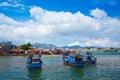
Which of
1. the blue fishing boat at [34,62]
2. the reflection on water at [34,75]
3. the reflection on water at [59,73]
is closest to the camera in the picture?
the reflection on water at [34,75]

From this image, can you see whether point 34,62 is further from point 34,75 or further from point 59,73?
point 34,75

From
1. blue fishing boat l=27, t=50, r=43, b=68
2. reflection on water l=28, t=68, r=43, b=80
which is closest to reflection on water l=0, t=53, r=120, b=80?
reflection on water l=28, t=68, r=43, b=80

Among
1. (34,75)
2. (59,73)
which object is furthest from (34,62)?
(34,75)

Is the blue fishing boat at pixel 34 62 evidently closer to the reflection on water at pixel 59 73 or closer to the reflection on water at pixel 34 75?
the reflection on water at pixel 59 73

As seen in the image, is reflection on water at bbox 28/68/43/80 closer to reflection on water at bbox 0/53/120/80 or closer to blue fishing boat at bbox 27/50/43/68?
reflection on water at bbox 0/53/120/80

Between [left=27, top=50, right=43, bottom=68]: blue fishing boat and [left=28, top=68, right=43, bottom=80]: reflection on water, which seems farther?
[left=27, top=50, right=43, bottom=68]: blue fishing boat

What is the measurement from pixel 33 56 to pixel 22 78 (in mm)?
20525

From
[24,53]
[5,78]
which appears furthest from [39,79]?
[24,53]

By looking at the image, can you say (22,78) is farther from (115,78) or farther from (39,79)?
(115,78)

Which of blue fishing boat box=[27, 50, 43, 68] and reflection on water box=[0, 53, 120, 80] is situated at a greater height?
blue fishing boat box=[27, 50, 43, 68]

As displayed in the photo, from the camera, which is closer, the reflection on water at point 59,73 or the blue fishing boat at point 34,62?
the reflection on water at point 59,73

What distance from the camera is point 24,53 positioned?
163 meters

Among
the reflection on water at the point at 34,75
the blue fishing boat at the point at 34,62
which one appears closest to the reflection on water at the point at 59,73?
the reflection on water at the point at 34,75

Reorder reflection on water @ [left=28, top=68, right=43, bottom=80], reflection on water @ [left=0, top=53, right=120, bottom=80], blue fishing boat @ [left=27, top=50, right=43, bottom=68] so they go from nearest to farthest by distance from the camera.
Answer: reflection on water @ [left=28, top=68, right=43, bottom=80] < reflection on water @ [left=0, top=53, right=120, bottom=80] < blue fishing boat @ [left=27, top=50, right=43, bottom=68]
